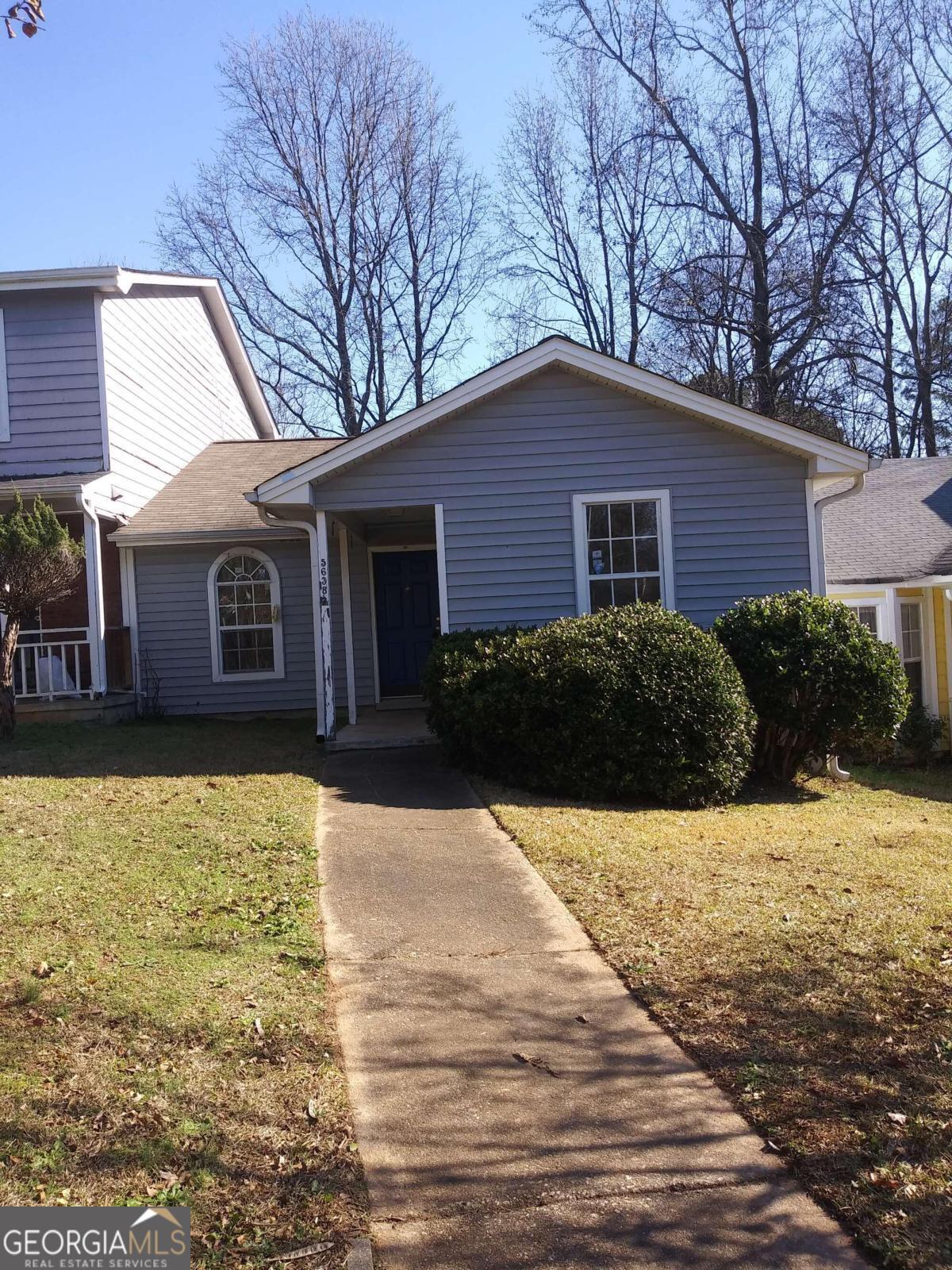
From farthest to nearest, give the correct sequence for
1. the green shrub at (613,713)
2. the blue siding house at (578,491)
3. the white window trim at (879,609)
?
1. the white window trim at (879,609)
2. the blue siding house at (578,491)
3. the green shrub at (613,713)

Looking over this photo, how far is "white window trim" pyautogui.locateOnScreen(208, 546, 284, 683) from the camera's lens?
50.7 ft

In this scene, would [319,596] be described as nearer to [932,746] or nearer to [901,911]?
[901,911]

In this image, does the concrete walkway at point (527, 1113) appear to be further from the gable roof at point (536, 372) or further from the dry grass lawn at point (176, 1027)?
the gable roof at point (536, 372)

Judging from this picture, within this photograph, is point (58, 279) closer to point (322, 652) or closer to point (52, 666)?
point (52, 666)

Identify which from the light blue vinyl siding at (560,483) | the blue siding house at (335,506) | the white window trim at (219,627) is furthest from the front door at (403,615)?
the light blue vinyl siding at (560,483)

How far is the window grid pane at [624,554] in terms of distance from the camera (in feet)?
39.4

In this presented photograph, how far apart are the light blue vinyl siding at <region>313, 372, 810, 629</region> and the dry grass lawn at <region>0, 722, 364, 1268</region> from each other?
4644mm

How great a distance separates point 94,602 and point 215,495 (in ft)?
9.94

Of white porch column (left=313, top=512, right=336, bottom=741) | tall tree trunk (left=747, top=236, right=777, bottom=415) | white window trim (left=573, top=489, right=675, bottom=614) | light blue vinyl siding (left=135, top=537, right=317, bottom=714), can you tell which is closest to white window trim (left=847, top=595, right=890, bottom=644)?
white window trim (left=573, top=489, right=675, bottom=614)

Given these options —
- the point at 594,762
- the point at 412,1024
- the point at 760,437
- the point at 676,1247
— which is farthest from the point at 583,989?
the point at 760,437

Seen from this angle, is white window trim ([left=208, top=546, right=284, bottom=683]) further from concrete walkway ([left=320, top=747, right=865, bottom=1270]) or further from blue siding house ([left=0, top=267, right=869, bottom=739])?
concrete walkway ([left=320, top=747, right=865, bottom=1270])

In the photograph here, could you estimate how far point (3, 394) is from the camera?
14.7 metres

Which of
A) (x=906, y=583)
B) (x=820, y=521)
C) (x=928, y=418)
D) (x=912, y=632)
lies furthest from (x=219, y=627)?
(x=928, y=418)

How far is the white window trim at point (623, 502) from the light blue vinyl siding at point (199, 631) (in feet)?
17.0
